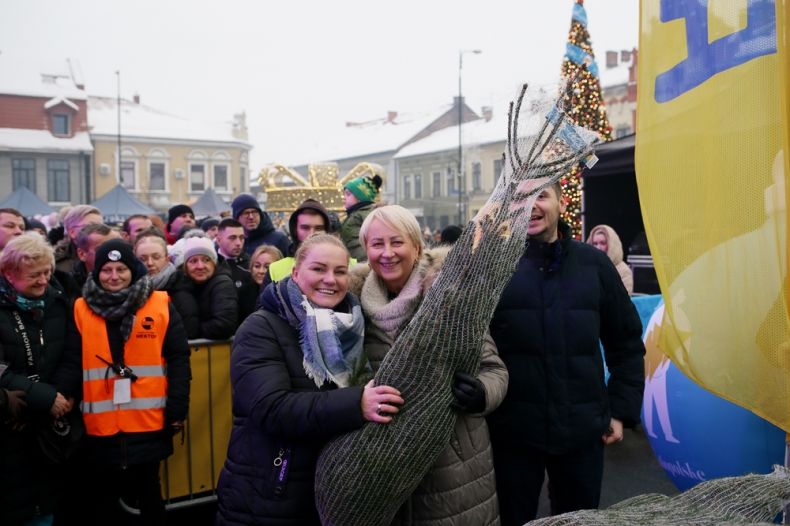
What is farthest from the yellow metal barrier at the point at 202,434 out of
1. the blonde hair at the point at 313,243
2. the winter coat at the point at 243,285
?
the blonde hair at the point at 313,243

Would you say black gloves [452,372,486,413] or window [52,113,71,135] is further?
window [52,113,71,135]

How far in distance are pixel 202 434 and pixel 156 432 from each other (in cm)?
68

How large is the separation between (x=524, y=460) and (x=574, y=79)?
4.89 feet

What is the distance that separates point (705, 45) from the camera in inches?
81.2

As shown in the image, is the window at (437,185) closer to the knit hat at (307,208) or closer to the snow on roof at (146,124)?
the snow on roof at (146,124)

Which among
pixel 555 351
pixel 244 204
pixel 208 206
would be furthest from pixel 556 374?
pixel 208 206

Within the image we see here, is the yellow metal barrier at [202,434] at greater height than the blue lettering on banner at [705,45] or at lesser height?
lesser

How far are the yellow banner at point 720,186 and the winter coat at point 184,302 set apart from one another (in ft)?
9.83

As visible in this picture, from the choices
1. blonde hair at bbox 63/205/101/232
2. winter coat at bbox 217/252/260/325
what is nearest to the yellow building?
blonde hair at bbox 63/205/101/232

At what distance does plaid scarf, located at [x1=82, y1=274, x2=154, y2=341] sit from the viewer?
337 cm

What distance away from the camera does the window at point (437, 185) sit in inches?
1861

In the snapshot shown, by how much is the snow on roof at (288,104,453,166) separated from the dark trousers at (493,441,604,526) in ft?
160

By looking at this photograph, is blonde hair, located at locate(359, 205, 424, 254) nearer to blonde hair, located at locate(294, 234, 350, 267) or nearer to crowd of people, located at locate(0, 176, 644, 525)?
crowd of people, located at locate(0, 176, 644, 525)

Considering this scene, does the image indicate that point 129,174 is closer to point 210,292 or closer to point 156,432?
point 210,292
